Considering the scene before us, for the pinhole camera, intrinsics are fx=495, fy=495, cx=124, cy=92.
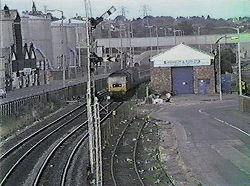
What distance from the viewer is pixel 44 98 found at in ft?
134

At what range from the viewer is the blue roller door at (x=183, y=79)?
47.5 metres

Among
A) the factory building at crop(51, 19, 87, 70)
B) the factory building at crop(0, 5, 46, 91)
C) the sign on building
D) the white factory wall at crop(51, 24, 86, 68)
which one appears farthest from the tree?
the sign on building

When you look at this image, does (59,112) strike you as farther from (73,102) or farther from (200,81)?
(200,81)

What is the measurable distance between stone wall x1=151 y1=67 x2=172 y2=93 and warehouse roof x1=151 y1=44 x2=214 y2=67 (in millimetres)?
670

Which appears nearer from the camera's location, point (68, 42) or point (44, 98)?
point (44, 98)

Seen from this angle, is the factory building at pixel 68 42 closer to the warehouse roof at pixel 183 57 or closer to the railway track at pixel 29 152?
the warehouse roof at pixel 183 57

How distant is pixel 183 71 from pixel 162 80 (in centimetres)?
223

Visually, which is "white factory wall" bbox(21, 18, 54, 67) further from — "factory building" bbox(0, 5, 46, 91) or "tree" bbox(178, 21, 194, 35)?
"tree" bbox(178, 21, 194, 35)

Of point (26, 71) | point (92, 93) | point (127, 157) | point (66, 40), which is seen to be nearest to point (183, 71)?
point (26, 71)

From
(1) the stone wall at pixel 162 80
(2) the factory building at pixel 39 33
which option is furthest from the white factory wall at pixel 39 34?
(1) the stone wall at pixel 162 80

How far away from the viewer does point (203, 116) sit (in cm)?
3359

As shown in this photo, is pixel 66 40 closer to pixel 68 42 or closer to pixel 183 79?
pixel 68 42

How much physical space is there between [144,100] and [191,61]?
246 inches

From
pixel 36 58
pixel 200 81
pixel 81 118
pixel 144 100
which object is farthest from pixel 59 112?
pixel 36 58
